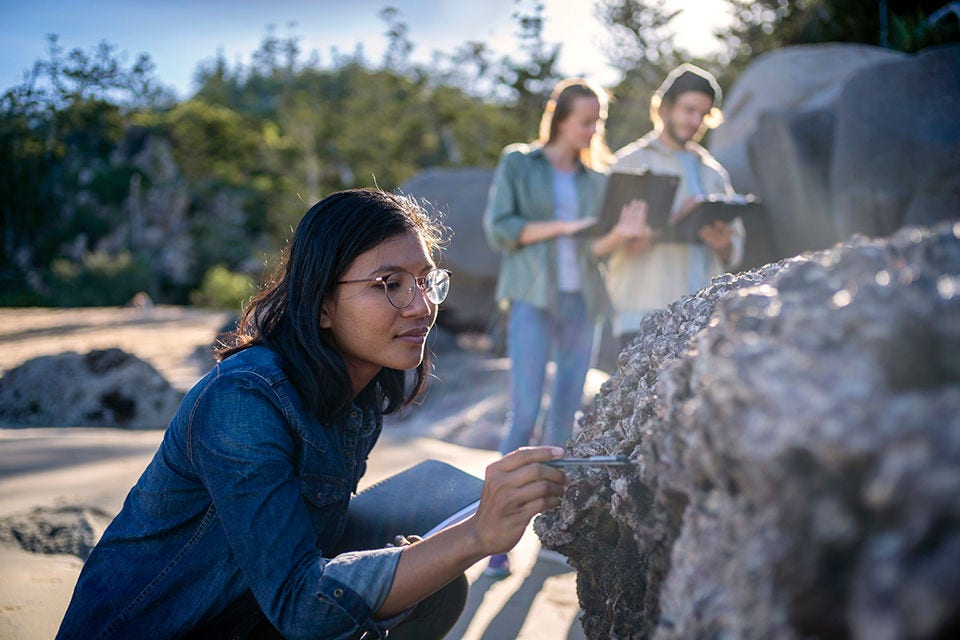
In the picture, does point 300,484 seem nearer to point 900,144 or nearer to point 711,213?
point 711,213

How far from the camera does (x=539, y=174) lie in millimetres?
3756

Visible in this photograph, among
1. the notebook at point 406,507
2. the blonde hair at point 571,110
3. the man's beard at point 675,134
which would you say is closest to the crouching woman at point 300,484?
the notebook at point 406,507

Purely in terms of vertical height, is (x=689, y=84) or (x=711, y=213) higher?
(x=689, y=84)

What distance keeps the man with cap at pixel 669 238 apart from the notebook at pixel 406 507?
151cm

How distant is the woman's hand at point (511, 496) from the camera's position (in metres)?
1.50

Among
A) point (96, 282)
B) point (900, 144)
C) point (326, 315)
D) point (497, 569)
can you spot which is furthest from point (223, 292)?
point (326, 315)

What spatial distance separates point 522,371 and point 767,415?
104 inches

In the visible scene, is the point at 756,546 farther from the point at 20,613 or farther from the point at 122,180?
the point at 122,180

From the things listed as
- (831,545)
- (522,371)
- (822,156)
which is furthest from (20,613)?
(822,156)

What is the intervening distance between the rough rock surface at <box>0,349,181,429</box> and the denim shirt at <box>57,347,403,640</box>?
3987mm

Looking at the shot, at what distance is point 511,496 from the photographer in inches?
58.8

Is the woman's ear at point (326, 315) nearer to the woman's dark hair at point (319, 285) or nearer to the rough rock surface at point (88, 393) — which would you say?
the woman's dark hair at point (319, 285)

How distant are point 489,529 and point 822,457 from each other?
0.79 metres

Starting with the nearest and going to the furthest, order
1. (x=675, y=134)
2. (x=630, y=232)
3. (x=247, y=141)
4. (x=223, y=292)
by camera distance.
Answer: (x=630, y=232) < (x=675, y=134) < (x=223, y=292) < (x=247, y=141)
